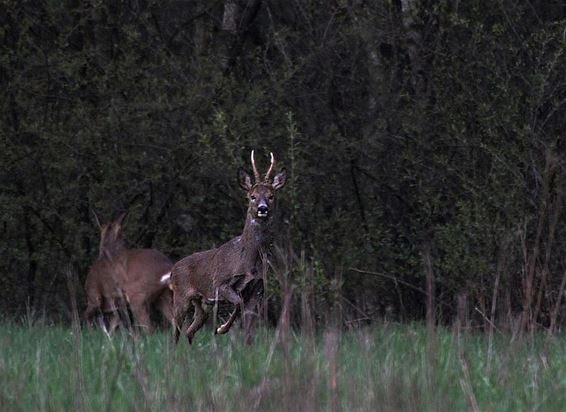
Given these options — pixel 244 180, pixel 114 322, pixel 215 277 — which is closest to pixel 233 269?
pixel 215 277

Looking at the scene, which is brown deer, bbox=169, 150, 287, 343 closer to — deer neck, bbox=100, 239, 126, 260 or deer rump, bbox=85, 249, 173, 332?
deer rump, bbox=85, 249, 173, 332

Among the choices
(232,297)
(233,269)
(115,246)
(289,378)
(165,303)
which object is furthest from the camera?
(115,246)

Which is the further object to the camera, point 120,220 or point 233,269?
point 120,220

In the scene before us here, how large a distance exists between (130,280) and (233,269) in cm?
288

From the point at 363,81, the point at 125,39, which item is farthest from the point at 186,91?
the point at 363,81

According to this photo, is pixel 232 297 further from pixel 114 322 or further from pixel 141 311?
pixel 141 311

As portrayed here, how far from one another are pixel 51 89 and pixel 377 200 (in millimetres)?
3690

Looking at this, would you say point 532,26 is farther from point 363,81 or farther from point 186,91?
point 186,91

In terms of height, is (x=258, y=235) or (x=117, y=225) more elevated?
(x=258, y=235)

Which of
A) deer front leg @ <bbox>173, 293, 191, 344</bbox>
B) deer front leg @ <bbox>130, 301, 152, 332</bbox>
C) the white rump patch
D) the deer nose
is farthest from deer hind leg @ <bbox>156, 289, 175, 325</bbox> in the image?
the deer nose

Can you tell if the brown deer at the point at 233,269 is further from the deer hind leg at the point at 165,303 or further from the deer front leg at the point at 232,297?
the deer hind leg at the point at 165,303

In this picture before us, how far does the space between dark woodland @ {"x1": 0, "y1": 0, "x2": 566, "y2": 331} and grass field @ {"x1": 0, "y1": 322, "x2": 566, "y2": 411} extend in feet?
20.0

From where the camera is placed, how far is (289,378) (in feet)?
18.8

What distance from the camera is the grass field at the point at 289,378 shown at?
5.81 m
